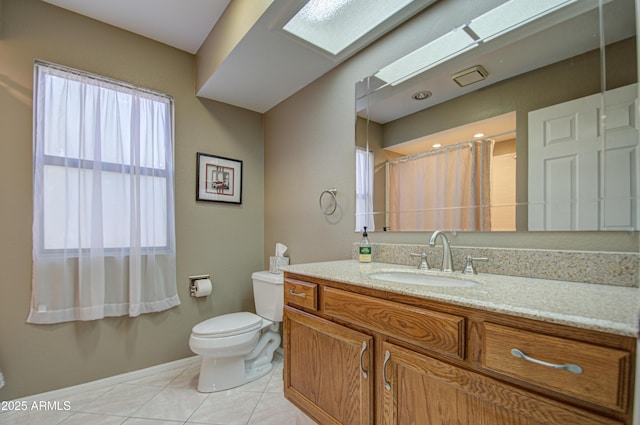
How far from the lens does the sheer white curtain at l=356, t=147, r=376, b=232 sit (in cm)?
180

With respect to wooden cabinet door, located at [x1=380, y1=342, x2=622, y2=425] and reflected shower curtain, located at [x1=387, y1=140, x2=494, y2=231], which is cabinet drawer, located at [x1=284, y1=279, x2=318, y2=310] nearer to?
wooden cabinet door, located at [x1=380, y1=342, x2=622, y2=425]

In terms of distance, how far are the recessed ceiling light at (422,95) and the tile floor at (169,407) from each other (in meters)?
1.76

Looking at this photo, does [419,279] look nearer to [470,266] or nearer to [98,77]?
[470,266]

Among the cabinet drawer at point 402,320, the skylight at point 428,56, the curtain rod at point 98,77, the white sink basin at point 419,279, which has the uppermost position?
the curtain rod at point 98,77

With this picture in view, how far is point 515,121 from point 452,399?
3.59 ft

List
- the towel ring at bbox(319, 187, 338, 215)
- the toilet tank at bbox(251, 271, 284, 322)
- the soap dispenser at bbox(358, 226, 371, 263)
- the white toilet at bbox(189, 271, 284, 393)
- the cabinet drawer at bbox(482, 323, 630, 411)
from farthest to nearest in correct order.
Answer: the toilet tank at bbox(251, 271, 284, 322) → the towel ring at bbox(319, 187, 338, 215) → the white toilet at bbox(189, 271, 284, 393) → the soap dispenser at bbox(358, 226, 371, 263) → the cabinet drawer at bbox(482, 323, 630, 411)

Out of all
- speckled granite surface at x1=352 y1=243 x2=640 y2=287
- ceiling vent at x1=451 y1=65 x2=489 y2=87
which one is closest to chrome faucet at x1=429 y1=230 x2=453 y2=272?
speckled granite surface at x1=352 y1=243 x2=640 y2=287

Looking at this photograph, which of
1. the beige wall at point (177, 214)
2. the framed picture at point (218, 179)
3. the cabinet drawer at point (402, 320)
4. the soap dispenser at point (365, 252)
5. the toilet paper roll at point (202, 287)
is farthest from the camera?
the framed picture at point (218, 179)

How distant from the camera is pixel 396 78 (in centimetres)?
165

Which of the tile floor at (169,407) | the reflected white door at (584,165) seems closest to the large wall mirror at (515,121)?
the reflected white door at (584,165)

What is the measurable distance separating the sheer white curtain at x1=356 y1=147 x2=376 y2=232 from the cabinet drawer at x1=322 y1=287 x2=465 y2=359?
70 centimetres

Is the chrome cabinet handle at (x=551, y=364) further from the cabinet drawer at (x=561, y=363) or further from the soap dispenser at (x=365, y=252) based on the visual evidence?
the soap dispenser at (x=365, y=252)

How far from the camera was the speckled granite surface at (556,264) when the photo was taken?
910mm

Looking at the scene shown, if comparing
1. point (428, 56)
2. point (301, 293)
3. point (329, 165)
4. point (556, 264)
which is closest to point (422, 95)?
point (428, 56)
